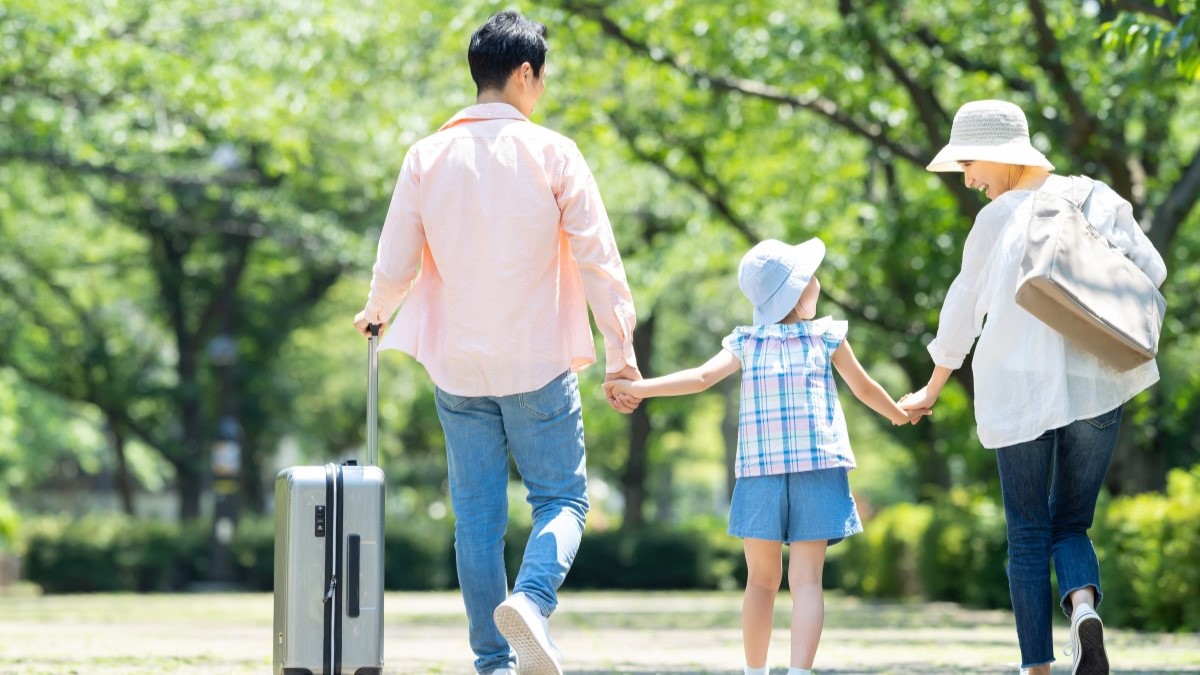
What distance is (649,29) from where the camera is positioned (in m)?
15.7

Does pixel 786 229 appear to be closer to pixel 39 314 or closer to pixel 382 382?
pixel 39 314

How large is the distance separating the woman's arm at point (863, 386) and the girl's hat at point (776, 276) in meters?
0.25

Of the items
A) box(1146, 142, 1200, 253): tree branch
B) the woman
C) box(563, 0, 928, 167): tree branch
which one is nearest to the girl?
the woman

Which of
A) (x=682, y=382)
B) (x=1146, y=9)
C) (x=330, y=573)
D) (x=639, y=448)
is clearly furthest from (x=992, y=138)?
(x=639, y=448)

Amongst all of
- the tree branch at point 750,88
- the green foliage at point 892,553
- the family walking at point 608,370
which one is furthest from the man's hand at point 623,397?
the green foliage at point 892,553

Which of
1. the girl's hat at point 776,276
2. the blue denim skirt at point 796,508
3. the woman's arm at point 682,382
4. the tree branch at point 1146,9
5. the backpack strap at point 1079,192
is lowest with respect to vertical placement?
the blue denim skirt at point 796,508

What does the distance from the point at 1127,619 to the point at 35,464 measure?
31383mm

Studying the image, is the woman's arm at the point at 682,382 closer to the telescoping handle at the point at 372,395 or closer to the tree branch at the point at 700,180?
the telescoping handle at the point at 372,395

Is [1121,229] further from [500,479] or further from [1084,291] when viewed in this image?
[500,479]

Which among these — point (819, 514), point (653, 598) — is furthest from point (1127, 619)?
point (653, 598)

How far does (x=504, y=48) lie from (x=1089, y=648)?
2624mm

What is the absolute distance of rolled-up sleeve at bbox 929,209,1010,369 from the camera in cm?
584

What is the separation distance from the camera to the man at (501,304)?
18.8ft

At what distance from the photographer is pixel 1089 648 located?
17.7ft
